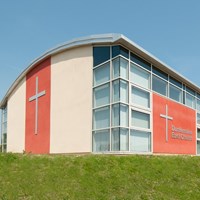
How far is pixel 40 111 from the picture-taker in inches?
901

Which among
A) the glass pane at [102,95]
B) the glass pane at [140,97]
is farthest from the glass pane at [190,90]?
the glass pane at [102,95]

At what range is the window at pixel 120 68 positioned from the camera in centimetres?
1661

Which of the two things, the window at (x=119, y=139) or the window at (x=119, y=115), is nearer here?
the window at (x=119, y=139)

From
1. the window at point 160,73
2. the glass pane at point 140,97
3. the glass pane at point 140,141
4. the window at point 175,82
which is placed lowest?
the glass pane at point 140,141

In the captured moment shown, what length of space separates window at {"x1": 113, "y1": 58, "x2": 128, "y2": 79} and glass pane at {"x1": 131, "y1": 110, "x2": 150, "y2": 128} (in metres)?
2.41

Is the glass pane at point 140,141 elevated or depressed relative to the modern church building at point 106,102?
depressed

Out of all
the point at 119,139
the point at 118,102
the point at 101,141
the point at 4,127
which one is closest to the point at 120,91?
the point at 118,102

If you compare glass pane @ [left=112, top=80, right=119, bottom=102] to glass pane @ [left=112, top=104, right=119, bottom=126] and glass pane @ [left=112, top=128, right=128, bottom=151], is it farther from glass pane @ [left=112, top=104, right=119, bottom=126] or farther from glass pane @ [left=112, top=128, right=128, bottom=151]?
glass pane @ [left=112, top=128, right=128, bottom=151]

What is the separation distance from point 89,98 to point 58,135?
13.4ft

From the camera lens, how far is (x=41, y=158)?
471 inches

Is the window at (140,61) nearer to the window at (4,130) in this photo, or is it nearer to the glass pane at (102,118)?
the glass pane at (102,118)

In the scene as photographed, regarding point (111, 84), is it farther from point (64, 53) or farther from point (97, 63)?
point (64, 53)

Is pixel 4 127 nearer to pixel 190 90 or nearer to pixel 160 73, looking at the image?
pixel 160 73

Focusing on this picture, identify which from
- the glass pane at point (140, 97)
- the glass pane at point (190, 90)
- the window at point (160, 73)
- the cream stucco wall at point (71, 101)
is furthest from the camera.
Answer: the glass pane at point (190, 90)
